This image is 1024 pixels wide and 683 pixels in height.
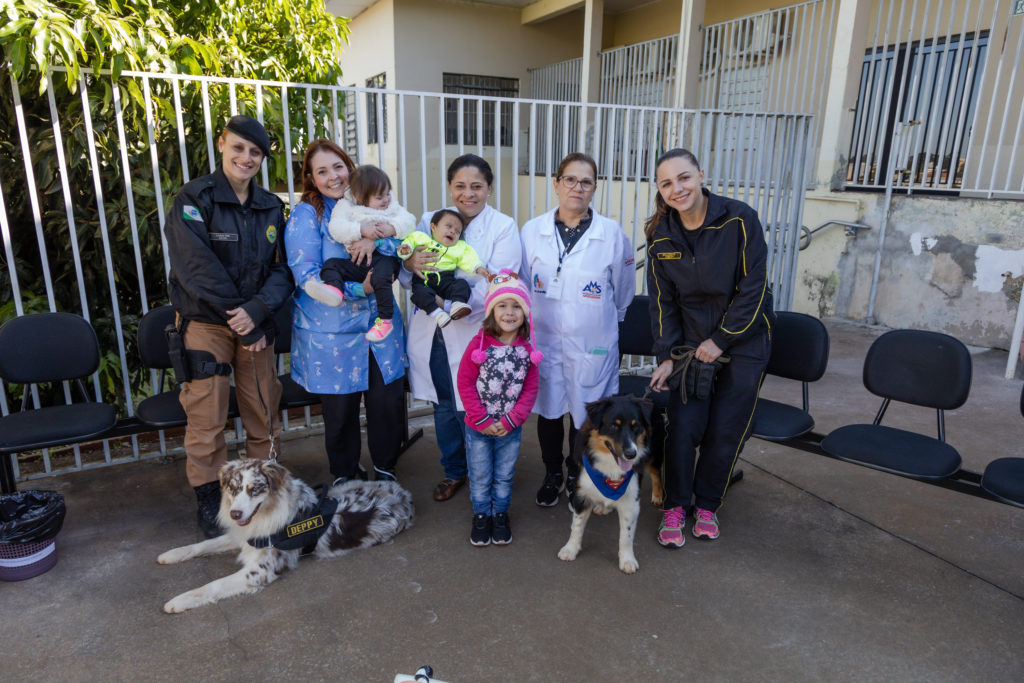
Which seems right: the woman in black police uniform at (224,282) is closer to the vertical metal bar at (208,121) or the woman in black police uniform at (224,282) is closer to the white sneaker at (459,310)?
the vertical metal bar at (208,121)

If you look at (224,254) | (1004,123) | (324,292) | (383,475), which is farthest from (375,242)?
(1004,123)

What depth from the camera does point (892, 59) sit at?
25.7ft

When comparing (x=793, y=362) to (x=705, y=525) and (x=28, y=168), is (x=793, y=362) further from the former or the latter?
(x=28, y=168)

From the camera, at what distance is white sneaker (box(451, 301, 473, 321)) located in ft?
11.0

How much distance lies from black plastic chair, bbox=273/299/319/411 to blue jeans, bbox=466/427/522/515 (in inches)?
44.7

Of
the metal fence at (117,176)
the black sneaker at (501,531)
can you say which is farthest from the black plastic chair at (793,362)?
the metal fence at (117,176)

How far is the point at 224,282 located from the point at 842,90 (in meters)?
7.58

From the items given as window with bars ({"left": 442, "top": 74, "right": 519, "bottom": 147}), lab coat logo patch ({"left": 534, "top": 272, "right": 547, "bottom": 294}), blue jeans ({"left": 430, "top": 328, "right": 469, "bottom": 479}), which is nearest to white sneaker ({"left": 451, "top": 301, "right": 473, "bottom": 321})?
blue jeans ({"left": 430, "top": 328, "right": 469, "bottom": 479})

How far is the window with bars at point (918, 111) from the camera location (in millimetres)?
7102

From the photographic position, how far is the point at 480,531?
3.38 meters

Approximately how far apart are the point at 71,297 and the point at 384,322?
108 inches

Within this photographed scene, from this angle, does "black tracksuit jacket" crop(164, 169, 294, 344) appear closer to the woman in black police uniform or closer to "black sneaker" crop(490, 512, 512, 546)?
the woman in black police uniform

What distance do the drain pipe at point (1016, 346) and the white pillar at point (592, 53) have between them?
294 inches

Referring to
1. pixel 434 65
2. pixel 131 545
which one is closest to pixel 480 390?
pixel 131 545
